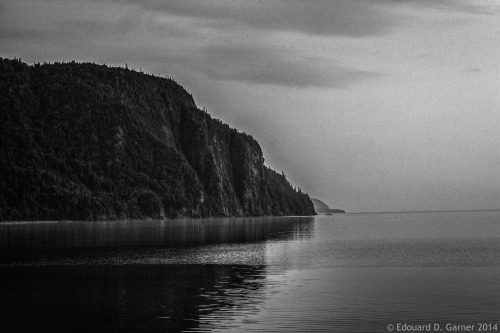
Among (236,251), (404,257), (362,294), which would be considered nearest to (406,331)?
(362,294)

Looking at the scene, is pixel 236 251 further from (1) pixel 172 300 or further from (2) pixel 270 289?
(1) pixel 172 300

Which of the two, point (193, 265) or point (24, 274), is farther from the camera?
point (193, 265)

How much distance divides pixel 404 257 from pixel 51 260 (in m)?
45.6

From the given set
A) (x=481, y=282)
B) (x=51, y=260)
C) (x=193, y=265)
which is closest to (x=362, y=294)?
(x=481, y=282)

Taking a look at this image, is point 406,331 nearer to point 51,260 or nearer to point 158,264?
point 158,264

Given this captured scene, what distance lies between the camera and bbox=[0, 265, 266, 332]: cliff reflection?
3869 cm

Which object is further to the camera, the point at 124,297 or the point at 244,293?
the point at 244,293

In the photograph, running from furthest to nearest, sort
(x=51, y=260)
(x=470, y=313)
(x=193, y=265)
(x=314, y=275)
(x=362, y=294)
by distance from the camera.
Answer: (x=51, y=260) → (x=193, y=265) → (x=314, y=275) → (x=362, y=294) → (x=470, y=313)

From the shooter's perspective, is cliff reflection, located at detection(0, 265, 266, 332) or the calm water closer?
cliff reflection, located at detection(0, 265, 266, 332)

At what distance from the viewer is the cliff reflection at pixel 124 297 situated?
38688 mm

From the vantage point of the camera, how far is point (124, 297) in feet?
160

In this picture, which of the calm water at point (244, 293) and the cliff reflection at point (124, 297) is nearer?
the cliff reflection at point (124, 297)

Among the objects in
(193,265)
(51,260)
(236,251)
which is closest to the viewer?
(193,265)

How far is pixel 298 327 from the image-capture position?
37125mm
